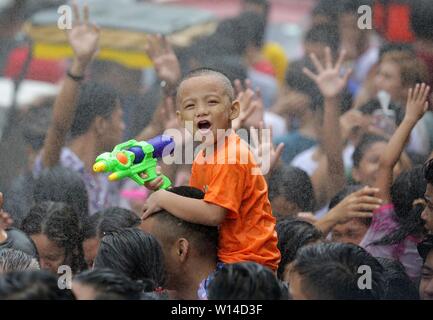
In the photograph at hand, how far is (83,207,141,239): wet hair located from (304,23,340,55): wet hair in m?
2.25

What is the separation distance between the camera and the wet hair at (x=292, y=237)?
14.4ft

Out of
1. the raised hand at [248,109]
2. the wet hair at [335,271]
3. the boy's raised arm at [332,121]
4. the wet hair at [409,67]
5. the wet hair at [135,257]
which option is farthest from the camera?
the wet hair at [409,67]

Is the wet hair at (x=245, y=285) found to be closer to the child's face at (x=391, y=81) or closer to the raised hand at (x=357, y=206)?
the raised hand at (x=357, y=206)

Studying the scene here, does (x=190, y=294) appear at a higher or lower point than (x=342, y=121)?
lower

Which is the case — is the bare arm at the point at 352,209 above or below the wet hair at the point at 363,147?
below

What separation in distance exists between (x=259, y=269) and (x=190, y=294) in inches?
23.1

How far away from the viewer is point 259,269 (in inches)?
137

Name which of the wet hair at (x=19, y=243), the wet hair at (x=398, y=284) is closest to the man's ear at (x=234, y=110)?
the wet hair at (x=398, y=284)

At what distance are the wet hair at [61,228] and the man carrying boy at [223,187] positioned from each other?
0.76 metres

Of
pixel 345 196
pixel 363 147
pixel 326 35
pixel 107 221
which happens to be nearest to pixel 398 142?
pixel 345 196

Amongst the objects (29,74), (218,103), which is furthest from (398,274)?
(29,74)

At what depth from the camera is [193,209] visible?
3.94 m

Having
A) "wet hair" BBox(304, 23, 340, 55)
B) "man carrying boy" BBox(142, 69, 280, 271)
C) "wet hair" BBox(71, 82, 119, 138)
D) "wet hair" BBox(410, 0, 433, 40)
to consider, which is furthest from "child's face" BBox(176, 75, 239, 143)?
"wet hair" BBox(410, 0, 433, 40)
